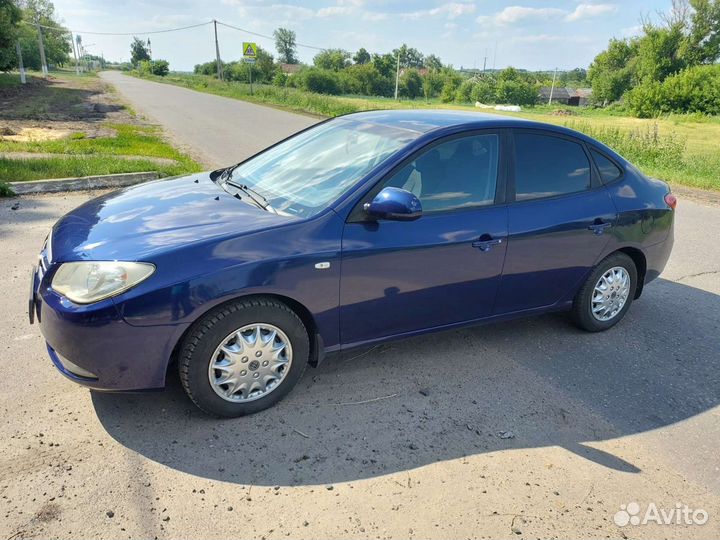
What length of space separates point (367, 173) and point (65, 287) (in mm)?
1802

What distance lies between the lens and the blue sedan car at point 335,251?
2.80 m

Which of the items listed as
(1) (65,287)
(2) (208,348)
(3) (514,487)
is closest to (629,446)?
(3) (514,487)

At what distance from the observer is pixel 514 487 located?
273cm

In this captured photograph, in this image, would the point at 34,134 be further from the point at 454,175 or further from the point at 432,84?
the point at 432,84

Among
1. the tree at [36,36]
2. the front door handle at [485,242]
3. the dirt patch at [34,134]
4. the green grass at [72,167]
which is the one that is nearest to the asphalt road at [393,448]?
the front door handle at [485,242]

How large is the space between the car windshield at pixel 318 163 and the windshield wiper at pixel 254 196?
0.03m

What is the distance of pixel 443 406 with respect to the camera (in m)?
3.36

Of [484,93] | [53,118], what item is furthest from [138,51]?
[53,118]

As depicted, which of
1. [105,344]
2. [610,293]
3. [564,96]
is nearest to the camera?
[105,344]

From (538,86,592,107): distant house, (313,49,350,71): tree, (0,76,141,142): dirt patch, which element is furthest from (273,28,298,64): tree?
(0,76,141,142): dirt patch

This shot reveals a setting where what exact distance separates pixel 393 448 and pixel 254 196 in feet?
6.08

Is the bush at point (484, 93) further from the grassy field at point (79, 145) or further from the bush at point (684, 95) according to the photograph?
the grassy field at point (79, 145)

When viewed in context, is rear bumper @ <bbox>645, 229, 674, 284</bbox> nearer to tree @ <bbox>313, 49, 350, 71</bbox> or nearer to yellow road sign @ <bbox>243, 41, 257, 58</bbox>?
yellow road sign @ <bbox>243, 41, 257, 58</bbox>

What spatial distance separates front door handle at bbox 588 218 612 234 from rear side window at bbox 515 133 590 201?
0.89 feet
